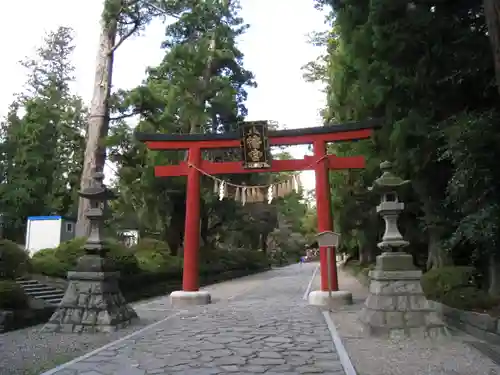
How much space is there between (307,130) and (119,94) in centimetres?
711

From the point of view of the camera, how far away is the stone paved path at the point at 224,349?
5.74 meters

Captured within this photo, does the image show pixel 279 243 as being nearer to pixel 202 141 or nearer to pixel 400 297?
pixel 202 141

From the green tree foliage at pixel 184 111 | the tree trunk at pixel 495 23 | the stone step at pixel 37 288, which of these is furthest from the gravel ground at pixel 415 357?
the green tree foliage at pixel 184 111

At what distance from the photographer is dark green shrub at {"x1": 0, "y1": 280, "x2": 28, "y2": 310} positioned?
900 centimetres

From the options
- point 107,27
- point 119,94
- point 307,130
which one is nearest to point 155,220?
point 119,94

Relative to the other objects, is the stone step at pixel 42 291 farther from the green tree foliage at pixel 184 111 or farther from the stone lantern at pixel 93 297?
the green tree foliage at pixel 184 111

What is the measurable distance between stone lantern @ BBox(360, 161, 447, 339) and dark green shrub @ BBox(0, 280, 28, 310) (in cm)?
700

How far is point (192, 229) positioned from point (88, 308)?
16.9ft

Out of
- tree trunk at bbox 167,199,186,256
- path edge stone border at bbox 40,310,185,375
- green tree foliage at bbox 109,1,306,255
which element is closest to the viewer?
path edge stone border at bbox 40,310,185,375

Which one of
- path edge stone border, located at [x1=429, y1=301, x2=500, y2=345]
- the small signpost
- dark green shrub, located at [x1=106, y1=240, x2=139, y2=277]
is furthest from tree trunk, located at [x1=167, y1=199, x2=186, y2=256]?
path edge stone border, located at [x1=429, y1=301, x2=500, y2=345]

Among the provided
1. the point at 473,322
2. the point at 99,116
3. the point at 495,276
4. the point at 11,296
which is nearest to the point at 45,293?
the point at 11,296

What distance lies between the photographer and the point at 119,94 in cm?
1619

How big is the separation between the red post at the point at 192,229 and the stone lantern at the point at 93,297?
3823 mm

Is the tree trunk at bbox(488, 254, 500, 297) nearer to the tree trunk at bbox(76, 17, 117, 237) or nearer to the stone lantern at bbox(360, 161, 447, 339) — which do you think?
the stone lantern at bbox(360, 161, 447, 339)
